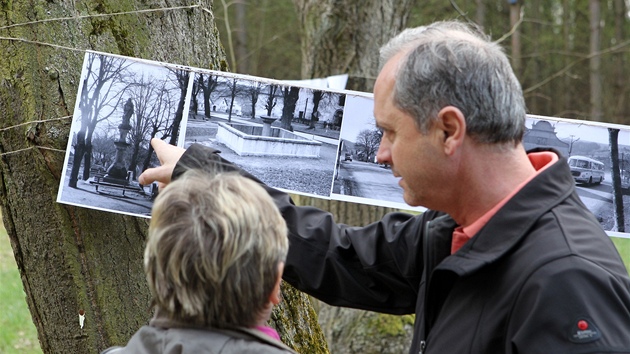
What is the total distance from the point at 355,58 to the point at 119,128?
334 cm

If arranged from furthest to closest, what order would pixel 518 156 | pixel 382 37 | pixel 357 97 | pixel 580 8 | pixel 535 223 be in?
1. pixel 580 8
2. pixel 382 37
3. pixel 357 97
4. pixel 518 156
5. pixel 535 223

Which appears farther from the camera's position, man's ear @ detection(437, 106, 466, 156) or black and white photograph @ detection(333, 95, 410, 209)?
black and white photograph @ detection(333, 95, 410, 209)

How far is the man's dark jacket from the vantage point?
142cm

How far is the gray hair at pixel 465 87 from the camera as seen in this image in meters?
1.62

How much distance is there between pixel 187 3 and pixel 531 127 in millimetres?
1195

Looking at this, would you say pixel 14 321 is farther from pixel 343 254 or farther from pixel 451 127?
pixel 451 127

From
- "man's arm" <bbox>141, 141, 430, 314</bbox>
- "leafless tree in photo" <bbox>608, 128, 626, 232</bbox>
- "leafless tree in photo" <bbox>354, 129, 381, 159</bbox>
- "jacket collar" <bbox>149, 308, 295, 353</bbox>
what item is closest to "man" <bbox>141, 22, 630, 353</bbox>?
"man's arm" <bbox>141, 141, 430, 314</bbox>

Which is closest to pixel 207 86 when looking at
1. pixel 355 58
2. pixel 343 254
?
pixel 343 254

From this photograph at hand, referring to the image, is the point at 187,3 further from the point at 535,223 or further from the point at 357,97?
the point at 535,223

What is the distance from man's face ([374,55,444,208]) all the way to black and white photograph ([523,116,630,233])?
30.7 inches

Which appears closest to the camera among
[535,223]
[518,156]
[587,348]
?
[587,348]

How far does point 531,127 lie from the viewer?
2377 millimetres

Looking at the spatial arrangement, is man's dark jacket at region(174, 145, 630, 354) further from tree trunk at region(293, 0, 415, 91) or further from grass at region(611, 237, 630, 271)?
grass at region(611, 237, 630, 271)

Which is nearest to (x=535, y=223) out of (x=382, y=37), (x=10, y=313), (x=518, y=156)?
(x=518, y=156)
